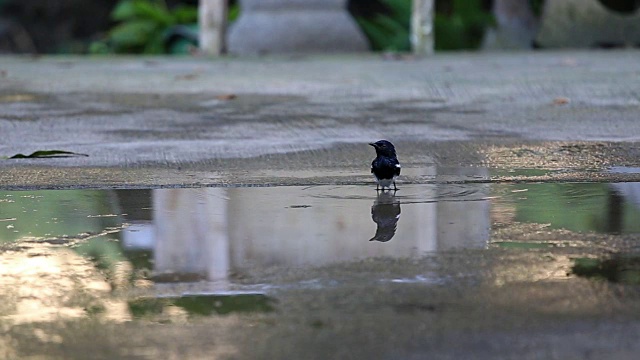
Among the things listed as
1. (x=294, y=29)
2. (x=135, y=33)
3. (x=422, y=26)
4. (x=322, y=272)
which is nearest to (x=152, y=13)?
(x=135, y=33)

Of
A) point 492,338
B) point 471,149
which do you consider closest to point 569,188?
point 471,149

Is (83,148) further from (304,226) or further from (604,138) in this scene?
(604,138)

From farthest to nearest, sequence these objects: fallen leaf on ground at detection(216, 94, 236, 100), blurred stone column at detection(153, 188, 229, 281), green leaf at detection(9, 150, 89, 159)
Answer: fallen leaf on ground at detection(216, 94, 236, 100) < green leaf at detection(9, 150, 89, 159) < blurred stone column at detection(153, 188, 229, 281)

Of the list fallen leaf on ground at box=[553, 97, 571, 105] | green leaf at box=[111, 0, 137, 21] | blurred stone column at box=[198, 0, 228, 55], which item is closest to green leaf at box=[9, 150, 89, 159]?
fallen leaf on ground at box=[553, 97, 571, 105]

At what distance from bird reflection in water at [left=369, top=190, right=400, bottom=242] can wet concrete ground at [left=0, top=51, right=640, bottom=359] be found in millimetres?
16

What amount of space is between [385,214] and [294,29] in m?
9.22

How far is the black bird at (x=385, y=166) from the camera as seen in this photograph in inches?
188

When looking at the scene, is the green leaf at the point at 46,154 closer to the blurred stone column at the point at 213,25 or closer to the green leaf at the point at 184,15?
the blurred stone column at the point at 213,25

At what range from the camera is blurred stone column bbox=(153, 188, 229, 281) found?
3562 millimetres

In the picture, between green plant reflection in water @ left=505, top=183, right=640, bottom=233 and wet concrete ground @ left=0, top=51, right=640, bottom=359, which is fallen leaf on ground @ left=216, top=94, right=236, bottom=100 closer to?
wet concrete ground @ left=0, top=51, right=640, bottom=359

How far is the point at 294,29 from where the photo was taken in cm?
1345

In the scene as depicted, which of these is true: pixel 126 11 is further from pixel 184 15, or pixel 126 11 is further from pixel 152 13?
pixel 184 15

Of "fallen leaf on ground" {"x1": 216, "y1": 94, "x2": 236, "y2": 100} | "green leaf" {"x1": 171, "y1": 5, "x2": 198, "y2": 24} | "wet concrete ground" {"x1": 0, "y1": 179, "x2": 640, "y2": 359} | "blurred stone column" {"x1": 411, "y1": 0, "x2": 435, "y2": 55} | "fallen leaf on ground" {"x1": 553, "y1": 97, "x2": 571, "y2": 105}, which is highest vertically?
"green leaf" {"x1": 171, "y1": 5, "x2": 198, "y2": 24}

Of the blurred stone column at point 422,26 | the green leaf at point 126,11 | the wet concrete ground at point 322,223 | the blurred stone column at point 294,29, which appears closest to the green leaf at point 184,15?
the green leaf at point 126,11
